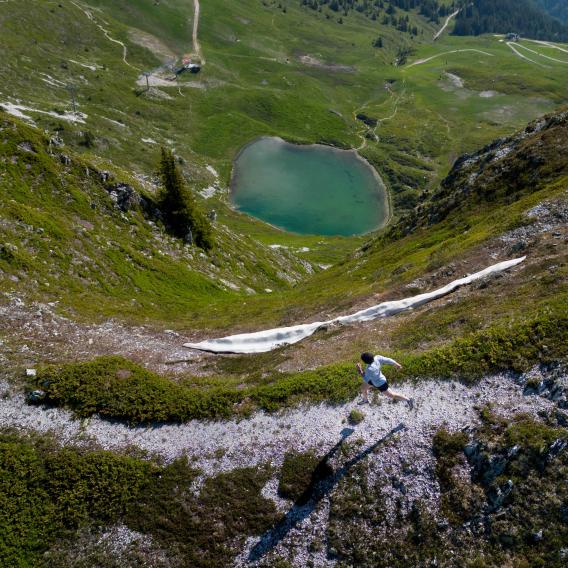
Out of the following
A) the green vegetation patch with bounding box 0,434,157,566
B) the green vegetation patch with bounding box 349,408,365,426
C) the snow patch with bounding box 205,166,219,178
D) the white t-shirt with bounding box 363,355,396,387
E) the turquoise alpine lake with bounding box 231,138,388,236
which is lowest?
the snow patch with bounding box 205,166,219,178

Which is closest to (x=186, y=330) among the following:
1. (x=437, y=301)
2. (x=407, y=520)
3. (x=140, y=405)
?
(x=140, y=405)

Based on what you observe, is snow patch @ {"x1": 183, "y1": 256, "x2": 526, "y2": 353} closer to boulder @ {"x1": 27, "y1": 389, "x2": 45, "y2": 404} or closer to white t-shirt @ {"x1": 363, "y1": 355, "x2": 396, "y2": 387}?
boulder @ {"x1": 27, "y1": 389, "x2": 45, "y2": 404}

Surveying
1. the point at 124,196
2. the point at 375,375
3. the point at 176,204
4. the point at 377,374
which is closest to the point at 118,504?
the point at 375,375

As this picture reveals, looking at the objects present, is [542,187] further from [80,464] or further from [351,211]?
[351,211]

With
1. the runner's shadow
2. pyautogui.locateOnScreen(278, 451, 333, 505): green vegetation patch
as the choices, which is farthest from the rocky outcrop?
pyautogui.locateOnScreen(278, 451, 333, 505): green vegetation patch

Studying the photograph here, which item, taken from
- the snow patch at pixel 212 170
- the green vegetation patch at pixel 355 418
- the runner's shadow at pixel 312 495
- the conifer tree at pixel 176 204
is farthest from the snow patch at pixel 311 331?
the snow patch at pixel 212 170

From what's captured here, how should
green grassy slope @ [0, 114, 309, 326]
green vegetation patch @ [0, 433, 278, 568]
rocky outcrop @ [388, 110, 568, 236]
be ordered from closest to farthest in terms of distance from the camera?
green vegetation patch @ [0, 433, 278, 568], green grassy slope @ [0, 114, 309, 326], rocky outcrop @ [388, 110, 568, 236]

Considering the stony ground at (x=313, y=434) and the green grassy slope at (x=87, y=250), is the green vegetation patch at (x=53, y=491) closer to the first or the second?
the stony ground at (x=313, y=434)
